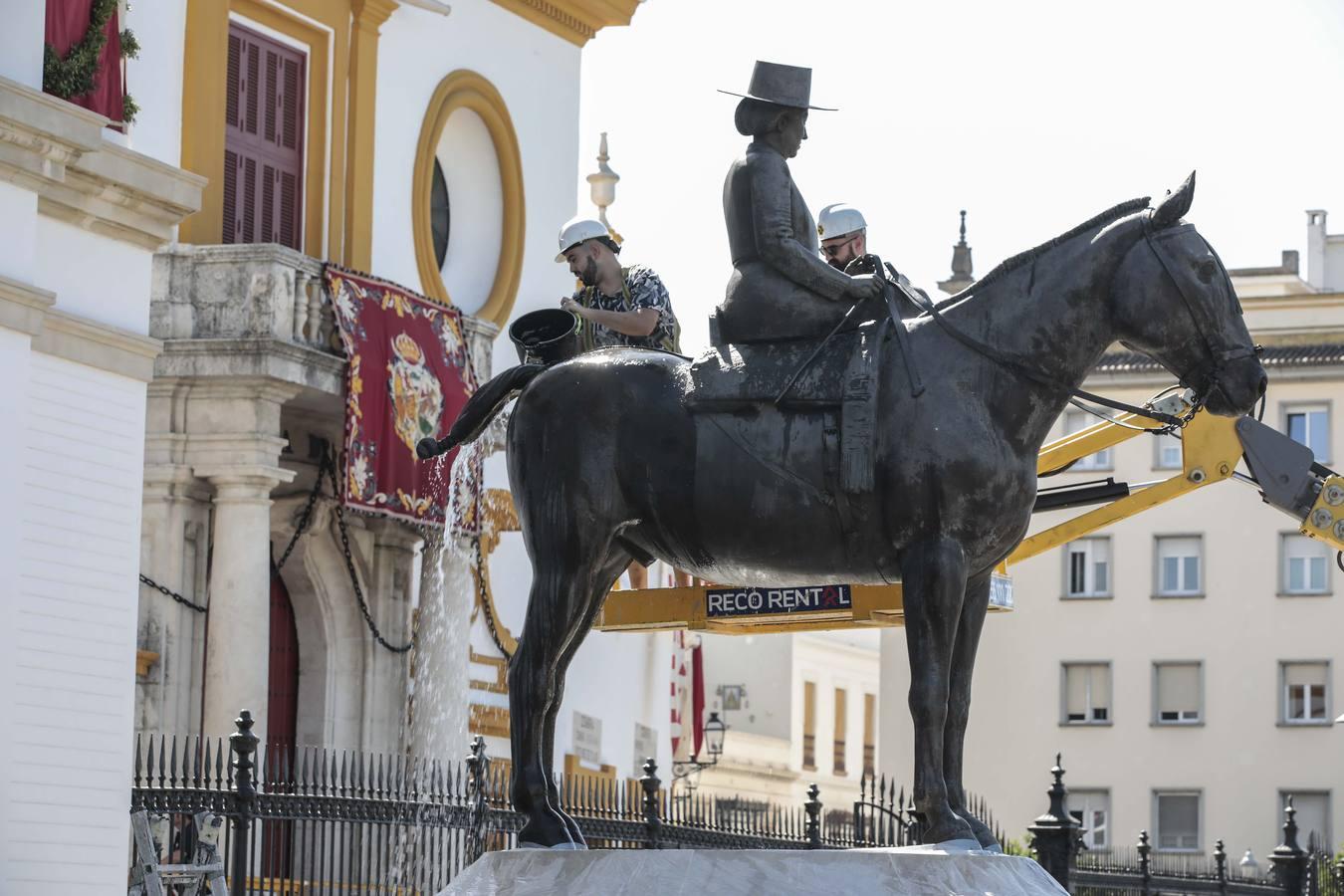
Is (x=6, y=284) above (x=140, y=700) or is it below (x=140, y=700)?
above

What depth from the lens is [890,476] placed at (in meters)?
9.49

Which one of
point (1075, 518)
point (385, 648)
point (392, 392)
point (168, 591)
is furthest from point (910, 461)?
point (385, 648)

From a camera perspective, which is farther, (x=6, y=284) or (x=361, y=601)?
(x=361, y=601)

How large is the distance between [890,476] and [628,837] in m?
11.2

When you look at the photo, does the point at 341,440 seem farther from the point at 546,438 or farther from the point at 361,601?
the point at 546,438

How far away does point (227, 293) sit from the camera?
25.7 m

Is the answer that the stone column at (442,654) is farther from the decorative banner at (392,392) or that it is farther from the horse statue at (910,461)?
the horse statue at (910,461)

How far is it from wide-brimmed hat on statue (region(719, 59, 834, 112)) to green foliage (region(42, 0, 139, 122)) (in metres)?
10.5

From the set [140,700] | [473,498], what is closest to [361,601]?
[473,498]

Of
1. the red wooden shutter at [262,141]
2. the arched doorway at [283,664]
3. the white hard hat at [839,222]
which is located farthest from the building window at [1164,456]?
the white hard hat at [839,222]

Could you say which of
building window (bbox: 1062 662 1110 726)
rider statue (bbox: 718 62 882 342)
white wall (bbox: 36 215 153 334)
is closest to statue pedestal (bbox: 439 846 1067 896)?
rider statue (bbox: 718 62 882 342)

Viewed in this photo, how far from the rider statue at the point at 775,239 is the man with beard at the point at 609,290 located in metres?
0.94

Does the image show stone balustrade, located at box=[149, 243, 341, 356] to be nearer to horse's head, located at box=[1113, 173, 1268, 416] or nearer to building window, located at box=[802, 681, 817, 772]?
horse's head, located at box=[1113, 173, 1268, 416]

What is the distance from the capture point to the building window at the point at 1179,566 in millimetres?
56062
